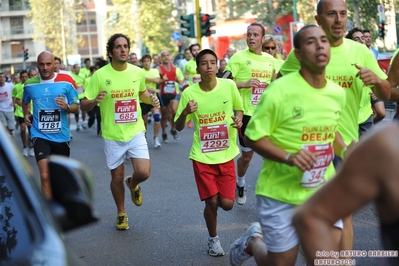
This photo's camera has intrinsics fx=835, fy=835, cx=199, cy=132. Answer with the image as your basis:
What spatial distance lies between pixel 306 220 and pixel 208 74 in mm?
5028

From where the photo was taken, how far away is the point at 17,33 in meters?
102

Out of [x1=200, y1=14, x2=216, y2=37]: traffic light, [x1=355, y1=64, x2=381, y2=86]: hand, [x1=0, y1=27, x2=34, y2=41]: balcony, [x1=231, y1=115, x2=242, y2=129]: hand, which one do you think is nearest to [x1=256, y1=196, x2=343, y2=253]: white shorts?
[x1=355, y1=64, x2=381, y2=86]: hand

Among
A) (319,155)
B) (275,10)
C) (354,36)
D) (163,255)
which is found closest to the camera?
(319,155)

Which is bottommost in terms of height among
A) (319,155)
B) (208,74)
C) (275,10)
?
(319,155)

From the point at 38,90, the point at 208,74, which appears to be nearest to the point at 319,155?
the point at 208,74

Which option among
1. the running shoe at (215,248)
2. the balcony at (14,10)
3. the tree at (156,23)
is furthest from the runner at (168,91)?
the balcony at (14,10)

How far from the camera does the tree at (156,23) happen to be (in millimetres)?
56156

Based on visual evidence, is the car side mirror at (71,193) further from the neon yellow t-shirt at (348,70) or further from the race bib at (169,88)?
the race bib at (169,88)

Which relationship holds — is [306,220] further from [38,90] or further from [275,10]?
[275,10]

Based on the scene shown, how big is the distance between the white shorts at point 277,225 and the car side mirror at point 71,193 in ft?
6.43

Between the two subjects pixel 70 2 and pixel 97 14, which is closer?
pixel 70 2

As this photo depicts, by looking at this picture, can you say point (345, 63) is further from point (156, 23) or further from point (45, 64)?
point (156, 23)

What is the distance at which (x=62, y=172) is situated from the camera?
3.02 metres

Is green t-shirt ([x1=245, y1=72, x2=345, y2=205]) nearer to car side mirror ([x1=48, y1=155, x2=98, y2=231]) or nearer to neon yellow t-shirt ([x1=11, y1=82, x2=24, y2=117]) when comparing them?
car side mirror ([x1=48, y1=155, x2=98, y2=231])
